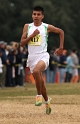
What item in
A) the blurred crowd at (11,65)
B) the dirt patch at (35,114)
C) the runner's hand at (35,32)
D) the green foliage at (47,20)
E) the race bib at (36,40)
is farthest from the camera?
the green foliage at (47,20)

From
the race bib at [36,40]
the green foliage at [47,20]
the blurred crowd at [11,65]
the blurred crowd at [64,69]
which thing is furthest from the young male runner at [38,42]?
the green foliage at [47,20]

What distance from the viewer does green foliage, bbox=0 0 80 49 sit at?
7881 centimetres

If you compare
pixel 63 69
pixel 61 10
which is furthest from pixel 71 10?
pixel 63 69

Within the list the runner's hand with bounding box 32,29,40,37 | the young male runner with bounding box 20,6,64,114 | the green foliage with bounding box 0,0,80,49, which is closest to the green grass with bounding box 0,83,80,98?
the young male runner with bounding box 20,6,64,114

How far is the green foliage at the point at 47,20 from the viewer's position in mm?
78812

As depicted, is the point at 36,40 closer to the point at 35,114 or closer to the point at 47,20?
the point at 35,114

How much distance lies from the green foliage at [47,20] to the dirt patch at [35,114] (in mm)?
60653

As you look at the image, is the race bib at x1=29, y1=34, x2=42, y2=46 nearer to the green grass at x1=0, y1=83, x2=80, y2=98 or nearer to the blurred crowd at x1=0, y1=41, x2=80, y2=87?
the green grass at x1=0, y1=83, x2=80, y2=98

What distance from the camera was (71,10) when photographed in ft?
302

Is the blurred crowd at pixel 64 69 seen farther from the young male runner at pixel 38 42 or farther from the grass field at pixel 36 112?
the young male runner at pixel 38 42

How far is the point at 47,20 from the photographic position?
81062 mm

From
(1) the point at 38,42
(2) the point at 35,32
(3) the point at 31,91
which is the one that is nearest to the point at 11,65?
(3) the point at 31,91

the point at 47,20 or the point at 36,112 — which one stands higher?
the point at 36,112

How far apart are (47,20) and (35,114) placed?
67.6m
